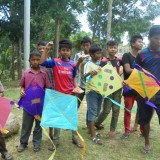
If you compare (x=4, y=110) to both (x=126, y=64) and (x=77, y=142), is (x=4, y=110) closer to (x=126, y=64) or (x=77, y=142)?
(x=77, y=142)

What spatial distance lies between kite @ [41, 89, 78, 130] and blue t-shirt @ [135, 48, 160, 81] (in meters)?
1.19

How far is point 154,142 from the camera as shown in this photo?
16.4 ft

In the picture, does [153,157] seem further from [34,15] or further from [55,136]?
[34,15]

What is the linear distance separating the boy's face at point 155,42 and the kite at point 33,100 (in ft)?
5.67

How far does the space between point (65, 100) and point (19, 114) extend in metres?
2.82

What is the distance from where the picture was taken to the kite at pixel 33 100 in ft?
13.6

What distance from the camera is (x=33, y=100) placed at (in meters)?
4.16

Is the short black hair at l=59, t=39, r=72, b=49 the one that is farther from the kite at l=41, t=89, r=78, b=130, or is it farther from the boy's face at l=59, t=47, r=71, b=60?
the kite at l=41, t=89, r=78, b=130

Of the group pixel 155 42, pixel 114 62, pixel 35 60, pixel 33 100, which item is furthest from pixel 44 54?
pixel 155 42

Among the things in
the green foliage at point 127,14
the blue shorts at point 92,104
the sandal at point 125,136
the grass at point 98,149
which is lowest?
the grass at point 98,149

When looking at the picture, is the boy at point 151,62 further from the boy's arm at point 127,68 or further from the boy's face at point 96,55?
the boy's face at point 96,55

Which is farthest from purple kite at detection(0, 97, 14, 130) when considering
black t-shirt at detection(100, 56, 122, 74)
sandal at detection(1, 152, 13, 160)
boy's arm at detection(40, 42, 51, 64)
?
black t-shirt at detection(100, 56, 122, 74)

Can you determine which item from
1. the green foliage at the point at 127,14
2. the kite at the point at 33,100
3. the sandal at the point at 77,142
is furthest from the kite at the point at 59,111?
the green foliage at the point at 127,14

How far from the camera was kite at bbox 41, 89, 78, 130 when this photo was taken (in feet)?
12.5
